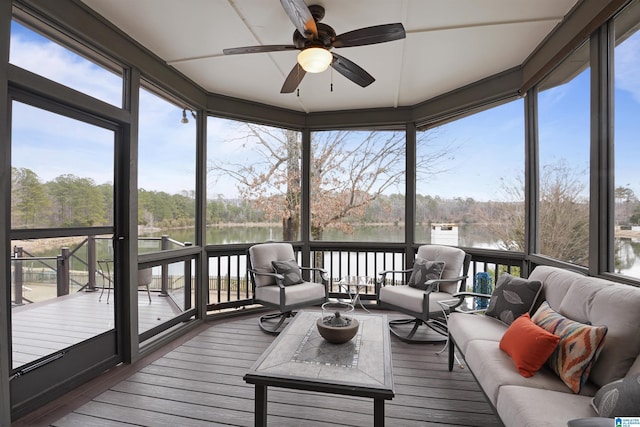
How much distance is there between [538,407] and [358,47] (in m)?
2.94

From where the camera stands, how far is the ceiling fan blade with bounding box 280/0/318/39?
5.94 feet

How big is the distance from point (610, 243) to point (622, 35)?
1.40 m

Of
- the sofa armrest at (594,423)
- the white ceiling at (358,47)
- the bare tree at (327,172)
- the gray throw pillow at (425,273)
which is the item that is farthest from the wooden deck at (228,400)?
the white ceiling at (358,47)

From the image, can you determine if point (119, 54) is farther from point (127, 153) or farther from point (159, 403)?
point (159, 403)

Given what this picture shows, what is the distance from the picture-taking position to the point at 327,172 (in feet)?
15.7

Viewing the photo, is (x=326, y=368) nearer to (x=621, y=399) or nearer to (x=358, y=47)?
(x=621, y=399)

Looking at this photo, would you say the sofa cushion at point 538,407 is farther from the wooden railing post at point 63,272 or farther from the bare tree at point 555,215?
the wooden railing post at point 63,272

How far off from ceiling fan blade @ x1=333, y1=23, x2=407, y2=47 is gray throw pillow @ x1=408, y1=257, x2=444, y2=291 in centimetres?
241

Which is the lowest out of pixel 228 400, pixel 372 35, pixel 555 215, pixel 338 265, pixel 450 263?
pixel 228 400

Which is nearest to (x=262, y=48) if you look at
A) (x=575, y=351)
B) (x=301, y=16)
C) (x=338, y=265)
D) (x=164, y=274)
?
(x=301, y=16)

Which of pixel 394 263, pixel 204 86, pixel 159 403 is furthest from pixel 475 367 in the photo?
pixel 204 86

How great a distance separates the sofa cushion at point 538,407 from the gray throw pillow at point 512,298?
0.84 m

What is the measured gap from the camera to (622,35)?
83.7 inches

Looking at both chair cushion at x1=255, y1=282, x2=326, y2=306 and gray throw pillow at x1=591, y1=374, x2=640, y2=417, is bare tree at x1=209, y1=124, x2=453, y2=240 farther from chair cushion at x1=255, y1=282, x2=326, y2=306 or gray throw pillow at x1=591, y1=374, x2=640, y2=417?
gray throw pillow at x1=591, y1=374, x2=640, y2=417
